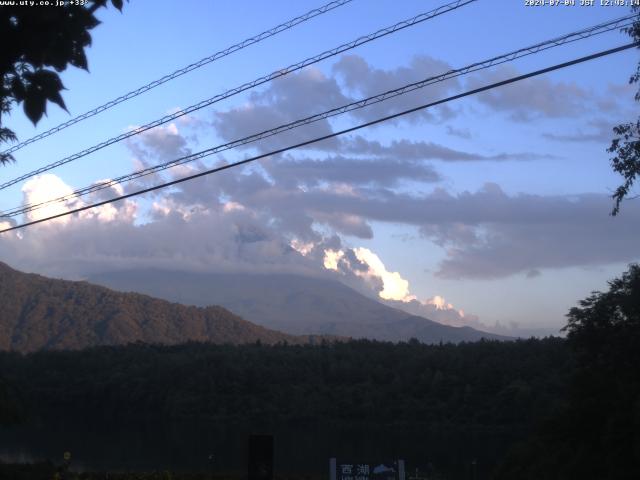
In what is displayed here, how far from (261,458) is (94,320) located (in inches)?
6787

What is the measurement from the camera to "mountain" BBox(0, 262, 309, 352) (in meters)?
167

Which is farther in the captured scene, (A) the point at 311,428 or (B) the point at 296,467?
(A) the point at 311,428

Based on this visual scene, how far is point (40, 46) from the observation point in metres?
5.81

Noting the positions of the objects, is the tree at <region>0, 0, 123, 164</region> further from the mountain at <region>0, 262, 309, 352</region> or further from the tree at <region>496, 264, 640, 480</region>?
the mountain at <region>0, 262, 309, 352</region>

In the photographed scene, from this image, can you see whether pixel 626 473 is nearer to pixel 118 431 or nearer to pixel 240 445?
pixel 240 445

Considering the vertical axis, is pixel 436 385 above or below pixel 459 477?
above

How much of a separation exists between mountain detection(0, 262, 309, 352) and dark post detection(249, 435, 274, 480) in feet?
504

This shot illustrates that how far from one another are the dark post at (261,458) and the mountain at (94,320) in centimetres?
15376

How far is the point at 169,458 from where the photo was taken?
47.5 metres

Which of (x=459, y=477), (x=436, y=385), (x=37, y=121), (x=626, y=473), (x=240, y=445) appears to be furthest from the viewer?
(x=436, y=385)

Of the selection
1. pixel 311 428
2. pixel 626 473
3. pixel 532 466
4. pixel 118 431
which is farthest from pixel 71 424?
pixel 626 473

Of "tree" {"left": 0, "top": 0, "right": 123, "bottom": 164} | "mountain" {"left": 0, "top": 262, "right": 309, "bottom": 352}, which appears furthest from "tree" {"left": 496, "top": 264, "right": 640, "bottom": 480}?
"mountain" {"left": 0, "top": 262, "right": 309, "bottom": 352}

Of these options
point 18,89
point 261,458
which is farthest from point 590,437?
point 18,89

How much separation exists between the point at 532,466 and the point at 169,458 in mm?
33143
